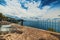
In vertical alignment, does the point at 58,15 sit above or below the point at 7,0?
below

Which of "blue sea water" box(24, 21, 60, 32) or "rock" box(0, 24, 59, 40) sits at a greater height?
"blue sea water" box(24, 21, 60, 32)

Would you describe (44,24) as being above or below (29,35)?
above

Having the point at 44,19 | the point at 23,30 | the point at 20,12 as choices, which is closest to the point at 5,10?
the point at 20,12

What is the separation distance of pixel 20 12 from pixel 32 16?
0.95 ft

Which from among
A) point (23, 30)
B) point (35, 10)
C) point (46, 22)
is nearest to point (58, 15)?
point (46, 22)

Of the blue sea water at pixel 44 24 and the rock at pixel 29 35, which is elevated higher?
the blue sea water at pixel 44 24

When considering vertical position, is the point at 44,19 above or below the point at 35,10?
below

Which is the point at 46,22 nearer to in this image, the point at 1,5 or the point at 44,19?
the point at 44,19

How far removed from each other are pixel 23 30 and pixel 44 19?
0.53 metres

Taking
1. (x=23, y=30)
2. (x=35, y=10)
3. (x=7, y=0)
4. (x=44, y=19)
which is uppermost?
(x=7, y=0)

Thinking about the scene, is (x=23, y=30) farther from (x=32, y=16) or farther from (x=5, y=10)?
(x=5, y=10)

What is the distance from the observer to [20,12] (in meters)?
3.03

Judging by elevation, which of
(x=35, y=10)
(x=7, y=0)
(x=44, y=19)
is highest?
(x=7, y=0)

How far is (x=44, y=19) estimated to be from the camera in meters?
2.97
